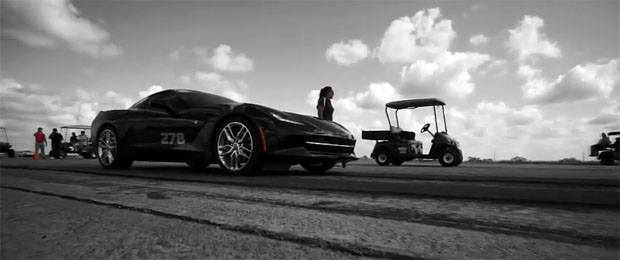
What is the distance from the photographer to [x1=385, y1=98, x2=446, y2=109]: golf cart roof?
1095 cm

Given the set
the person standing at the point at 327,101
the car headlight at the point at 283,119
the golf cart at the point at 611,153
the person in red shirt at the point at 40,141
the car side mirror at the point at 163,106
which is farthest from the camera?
the person in red shirt at the point at 40,141

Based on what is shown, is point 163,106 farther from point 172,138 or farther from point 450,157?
point 450,157

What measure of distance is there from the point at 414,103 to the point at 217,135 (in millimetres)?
8299

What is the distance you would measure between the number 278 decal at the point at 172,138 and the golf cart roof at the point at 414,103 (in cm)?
829

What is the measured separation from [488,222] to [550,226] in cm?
20

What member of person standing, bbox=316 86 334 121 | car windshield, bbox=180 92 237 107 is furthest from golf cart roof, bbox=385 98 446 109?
car windshield, bbox=180 92 237 107

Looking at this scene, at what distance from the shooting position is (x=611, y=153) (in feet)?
45.0

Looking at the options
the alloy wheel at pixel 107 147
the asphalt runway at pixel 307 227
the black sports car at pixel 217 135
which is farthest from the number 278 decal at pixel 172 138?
the asphalt runway at pixel 307 227

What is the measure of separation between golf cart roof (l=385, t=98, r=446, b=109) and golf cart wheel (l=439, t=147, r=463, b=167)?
1.65 metres

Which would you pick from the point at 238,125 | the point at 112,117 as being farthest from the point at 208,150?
the point at 112,117

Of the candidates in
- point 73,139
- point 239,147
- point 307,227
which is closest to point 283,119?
point 239,147

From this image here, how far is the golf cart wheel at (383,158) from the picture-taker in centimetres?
1065

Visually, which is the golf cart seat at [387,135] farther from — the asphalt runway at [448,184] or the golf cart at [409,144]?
the asphalt runway at [448,184]

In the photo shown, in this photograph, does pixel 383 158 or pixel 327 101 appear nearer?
pixel 327 101
